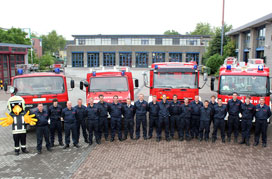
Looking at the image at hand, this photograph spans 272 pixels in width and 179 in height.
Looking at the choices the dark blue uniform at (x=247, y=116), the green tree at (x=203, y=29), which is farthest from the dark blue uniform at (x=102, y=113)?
the green tree at (x=203, y=29)

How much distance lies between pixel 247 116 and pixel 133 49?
170 feet

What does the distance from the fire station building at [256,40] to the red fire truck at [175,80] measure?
48.9ft

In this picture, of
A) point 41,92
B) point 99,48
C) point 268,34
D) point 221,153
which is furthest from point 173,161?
point 99,48

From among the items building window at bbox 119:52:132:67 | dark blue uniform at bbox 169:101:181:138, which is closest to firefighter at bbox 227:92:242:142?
dark blue uniform at bbox 169:101:181:138

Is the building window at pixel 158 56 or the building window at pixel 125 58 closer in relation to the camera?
the building window at pixel 158 56

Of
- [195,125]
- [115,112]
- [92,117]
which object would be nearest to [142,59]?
[195,125]

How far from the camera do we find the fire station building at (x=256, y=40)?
78.2 feet

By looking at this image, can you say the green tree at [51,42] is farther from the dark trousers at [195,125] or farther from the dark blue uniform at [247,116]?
the dark blue uniform at [247,116]

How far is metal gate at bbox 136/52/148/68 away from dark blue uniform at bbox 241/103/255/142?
51.6m

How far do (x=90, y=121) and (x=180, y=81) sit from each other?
14.6 feet

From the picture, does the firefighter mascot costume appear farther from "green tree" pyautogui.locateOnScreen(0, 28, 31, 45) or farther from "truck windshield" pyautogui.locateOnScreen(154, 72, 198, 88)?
"green tree" pyautogui.locateOnScreen(0, 28, 31, 45)

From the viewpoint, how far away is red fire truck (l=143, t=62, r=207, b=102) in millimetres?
11289

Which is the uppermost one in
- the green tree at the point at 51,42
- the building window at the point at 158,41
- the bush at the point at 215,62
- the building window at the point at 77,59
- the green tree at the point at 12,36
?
the green tree at the point at 51,42

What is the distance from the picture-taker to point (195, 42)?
59969mm
